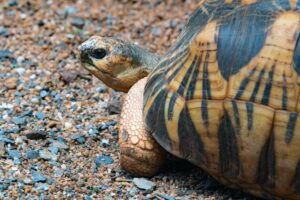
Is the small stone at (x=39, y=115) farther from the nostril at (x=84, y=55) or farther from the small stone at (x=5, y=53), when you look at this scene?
the small stone at (x=5, y=53)

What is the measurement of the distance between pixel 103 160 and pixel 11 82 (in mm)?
1295

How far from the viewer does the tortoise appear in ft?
10.7

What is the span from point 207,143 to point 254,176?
311 millimetres

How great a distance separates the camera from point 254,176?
3396 millimetres

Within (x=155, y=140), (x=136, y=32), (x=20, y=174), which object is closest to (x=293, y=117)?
(x=155, y=140)

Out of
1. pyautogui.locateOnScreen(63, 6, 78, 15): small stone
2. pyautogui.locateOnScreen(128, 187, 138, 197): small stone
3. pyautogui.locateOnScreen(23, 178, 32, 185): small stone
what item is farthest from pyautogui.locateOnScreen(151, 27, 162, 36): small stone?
pyautogui.locateOnScreen(23, 178, 32, 185): small stone

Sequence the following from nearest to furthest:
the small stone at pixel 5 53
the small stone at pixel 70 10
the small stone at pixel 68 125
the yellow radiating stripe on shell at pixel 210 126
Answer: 1. the yellow radiating stripe on shell at pixel 210 126
2. the small stone at pixel 68 125
3. the small stone at pixel 5 53
4. the small stone at pixel 70 10

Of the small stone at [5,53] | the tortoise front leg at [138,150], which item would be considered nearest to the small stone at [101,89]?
the small stone at [5,53]

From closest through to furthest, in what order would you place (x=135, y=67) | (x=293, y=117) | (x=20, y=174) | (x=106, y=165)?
(x=293, y=117) < (x=20, y=174) < (x=106, y=165) < (x=135, y=67)

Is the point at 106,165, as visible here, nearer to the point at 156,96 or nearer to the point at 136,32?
the point at 156,96

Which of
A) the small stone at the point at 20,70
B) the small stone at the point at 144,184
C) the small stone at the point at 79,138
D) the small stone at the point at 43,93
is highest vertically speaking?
the small stone at the point at 20,70

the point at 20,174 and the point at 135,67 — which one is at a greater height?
the point at 135,67

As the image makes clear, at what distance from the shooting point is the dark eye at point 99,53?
4234mm

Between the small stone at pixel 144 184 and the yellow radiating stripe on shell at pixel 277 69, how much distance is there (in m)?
0.79
